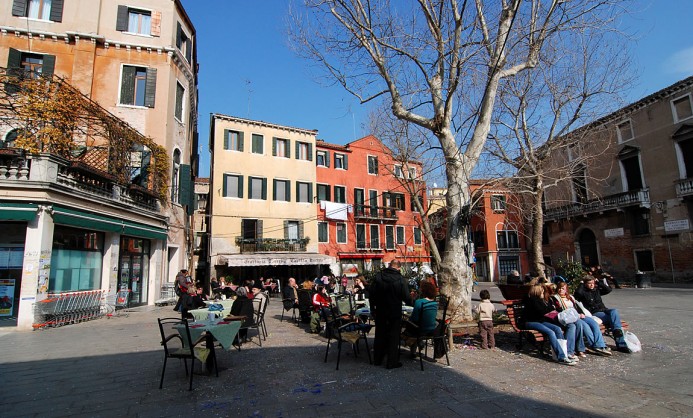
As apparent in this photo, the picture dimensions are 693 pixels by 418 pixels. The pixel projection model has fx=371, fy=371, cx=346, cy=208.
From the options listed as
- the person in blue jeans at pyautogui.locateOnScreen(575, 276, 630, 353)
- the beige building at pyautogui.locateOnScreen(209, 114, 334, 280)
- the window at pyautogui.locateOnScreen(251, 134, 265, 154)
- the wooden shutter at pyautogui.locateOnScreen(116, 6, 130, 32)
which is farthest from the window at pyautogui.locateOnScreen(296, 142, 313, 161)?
the person in blue jeans at pyautogui.locateOnScreen(575, 276, 630, 353)

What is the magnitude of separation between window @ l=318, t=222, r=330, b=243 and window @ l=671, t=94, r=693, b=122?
75.3ft

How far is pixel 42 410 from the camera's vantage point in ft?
12.9

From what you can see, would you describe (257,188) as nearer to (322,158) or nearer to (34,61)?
(322,158)

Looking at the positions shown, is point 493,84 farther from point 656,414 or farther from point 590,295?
point 656,414

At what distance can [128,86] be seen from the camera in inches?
634

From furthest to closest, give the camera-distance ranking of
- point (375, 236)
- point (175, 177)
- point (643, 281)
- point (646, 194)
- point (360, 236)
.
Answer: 1. point (375, 236)
2. point (360, 236)
3. point (646, 194)
4. point (643, 281)
5. point (175, 177)

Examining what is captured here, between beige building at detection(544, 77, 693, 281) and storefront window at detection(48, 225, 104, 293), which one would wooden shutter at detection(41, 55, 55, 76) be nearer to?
storefront window at detection(48, 225, 104, 293)

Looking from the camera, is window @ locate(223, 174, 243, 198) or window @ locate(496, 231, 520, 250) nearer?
window @ locate(223, 174, 243, 198)

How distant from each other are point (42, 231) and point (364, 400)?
10.1 meters

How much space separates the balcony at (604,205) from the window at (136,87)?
22874 millimetres


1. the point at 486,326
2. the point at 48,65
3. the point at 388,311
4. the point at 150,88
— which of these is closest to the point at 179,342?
the point at 388,311

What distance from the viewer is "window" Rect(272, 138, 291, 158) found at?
2614 centimetres

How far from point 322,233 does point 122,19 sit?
55.4ft

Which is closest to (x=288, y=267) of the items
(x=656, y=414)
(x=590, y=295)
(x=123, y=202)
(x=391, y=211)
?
(x=391, y=211)
